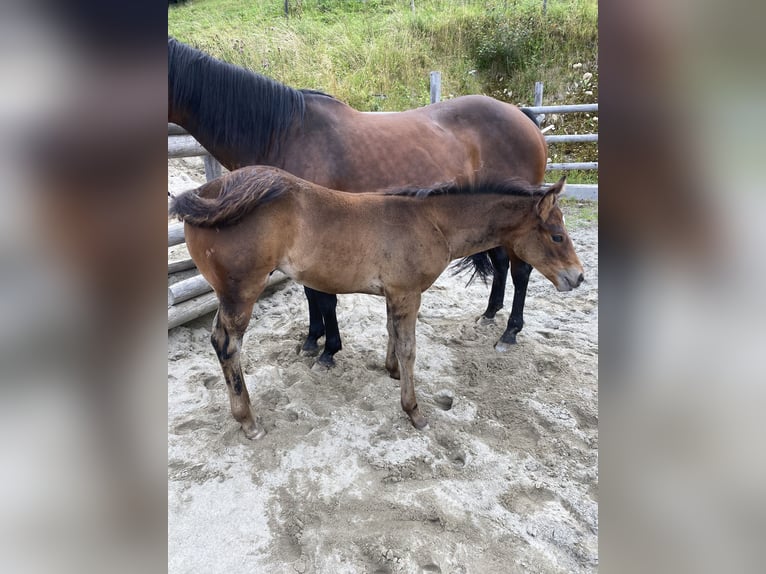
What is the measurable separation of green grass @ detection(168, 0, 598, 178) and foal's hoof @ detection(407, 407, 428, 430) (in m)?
6.35

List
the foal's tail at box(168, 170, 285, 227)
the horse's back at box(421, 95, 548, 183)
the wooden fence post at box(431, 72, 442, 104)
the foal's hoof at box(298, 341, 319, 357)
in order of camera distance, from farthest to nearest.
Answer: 1. the wooden fence post at box(431, 72, 442, 104)
2. the horse's back at box(421, 95, 548, 183)
3. the foal's hoof at box(298, 341, 319, 357)
4. the foal's tail at box(168, 170, 285, 227)

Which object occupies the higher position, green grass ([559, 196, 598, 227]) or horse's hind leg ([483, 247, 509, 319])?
green grass ([559, 196, 598, 227])

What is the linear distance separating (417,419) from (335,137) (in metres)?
1.77

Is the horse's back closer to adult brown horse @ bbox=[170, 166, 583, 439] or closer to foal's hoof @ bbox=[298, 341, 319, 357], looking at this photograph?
adult brown horse @ bbox=[170, 166, 583, 439]

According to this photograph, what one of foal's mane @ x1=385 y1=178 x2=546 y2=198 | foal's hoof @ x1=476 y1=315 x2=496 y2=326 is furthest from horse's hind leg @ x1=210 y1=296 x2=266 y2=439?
foal's hoof @ x1=476 y1=315 x2=496 y2=326

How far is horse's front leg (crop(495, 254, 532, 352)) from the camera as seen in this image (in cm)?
321

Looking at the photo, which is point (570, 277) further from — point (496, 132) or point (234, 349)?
point (234, 349)

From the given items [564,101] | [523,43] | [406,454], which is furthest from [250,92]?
[523,43]

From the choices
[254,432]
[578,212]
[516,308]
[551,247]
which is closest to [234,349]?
[254,432]

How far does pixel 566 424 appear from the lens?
7.71 feet

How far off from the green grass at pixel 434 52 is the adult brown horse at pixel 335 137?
453 centimetres

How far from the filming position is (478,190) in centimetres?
234
